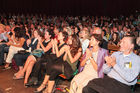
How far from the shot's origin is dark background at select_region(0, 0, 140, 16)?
1419cm

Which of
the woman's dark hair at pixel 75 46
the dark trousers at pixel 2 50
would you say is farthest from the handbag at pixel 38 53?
the dark trousers at pixel 2 50

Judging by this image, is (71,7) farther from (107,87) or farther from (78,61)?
(107,87)

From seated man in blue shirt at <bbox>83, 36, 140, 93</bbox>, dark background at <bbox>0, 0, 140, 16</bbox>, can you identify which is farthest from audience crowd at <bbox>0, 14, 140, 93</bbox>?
dark background at <bbox>0, 0, 140, 16</bbox>

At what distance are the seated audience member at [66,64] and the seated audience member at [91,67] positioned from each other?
0.31m

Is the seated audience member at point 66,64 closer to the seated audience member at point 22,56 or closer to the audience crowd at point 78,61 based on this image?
the audience crowd at point 78,61

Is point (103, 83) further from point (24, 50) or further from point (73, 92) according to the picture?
point (24, 50)

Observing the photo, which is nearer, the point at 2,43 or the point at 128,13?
the point at 2,43

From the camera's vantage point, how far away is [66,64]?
126 inches

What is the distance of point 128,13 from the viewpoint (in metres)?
14.0

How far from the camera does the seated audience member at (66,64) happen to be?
10.2ft

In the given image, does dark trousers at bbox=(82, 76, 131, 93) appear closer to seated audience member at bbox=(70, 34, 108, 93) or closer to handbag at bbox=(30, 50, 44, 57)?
seated audience member at bbox=(70, 34, 108, 93)

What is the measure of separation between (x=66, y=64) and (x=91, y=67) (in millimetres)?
578

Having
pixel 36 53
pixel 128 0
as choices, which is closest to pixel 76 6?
pixel 128 0

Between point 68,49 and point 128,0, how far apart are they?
12.4m
